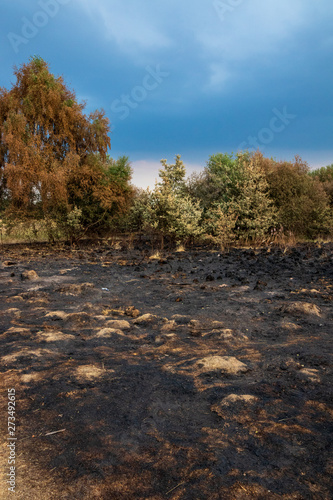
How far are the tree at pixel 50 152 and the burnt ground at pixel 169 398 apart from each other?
1083 centimetres


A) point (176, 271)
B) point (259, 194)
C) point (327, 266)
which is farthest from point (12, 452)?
point (259, 194)

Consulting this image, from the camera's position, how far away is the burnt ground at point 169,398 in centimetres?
173

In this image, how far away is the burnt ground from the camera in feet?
5.66

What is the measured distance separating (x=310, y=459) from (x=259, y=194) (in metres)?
15.7

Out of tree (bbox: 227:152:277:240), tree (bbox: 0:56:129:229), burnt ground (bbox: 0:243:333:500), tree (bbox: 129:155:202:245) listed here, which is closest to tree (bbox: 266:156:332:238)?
tree (bbox: 227:152:277:240)

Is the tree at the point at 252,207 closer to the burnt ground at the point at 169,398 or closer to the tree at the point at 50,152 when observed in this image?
the tree at the point at 50,152

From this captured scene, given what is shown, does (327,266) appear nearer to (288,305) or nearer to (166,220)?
(288,305)

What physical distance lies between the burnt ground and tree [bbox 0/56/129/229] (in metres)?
10.8

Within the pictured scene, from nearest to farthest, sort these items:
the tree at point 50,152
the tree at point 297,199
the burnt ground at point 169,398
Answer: the burnt ground at point 169,398 → the tree at point 50,152 → the tree at point 297,199

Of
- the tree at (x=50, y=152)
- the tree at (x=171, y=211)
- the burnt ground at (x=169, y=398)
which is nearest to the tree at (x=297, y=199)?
the tree at (x=171, y=211)

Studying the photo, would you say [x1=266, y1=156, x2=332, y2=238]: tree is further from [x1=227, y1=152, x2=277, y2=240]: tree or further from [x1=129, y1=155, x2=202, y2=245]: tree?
[x1=129, y1=155, x2=202, y2=245]: tree

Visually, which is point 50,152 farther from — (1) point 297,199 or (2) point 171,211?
(1) point 297,199

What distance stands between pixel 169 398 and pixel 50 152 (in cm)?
1655

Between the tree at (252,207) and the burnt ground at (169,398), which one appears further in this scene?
the tree at (252,207)
